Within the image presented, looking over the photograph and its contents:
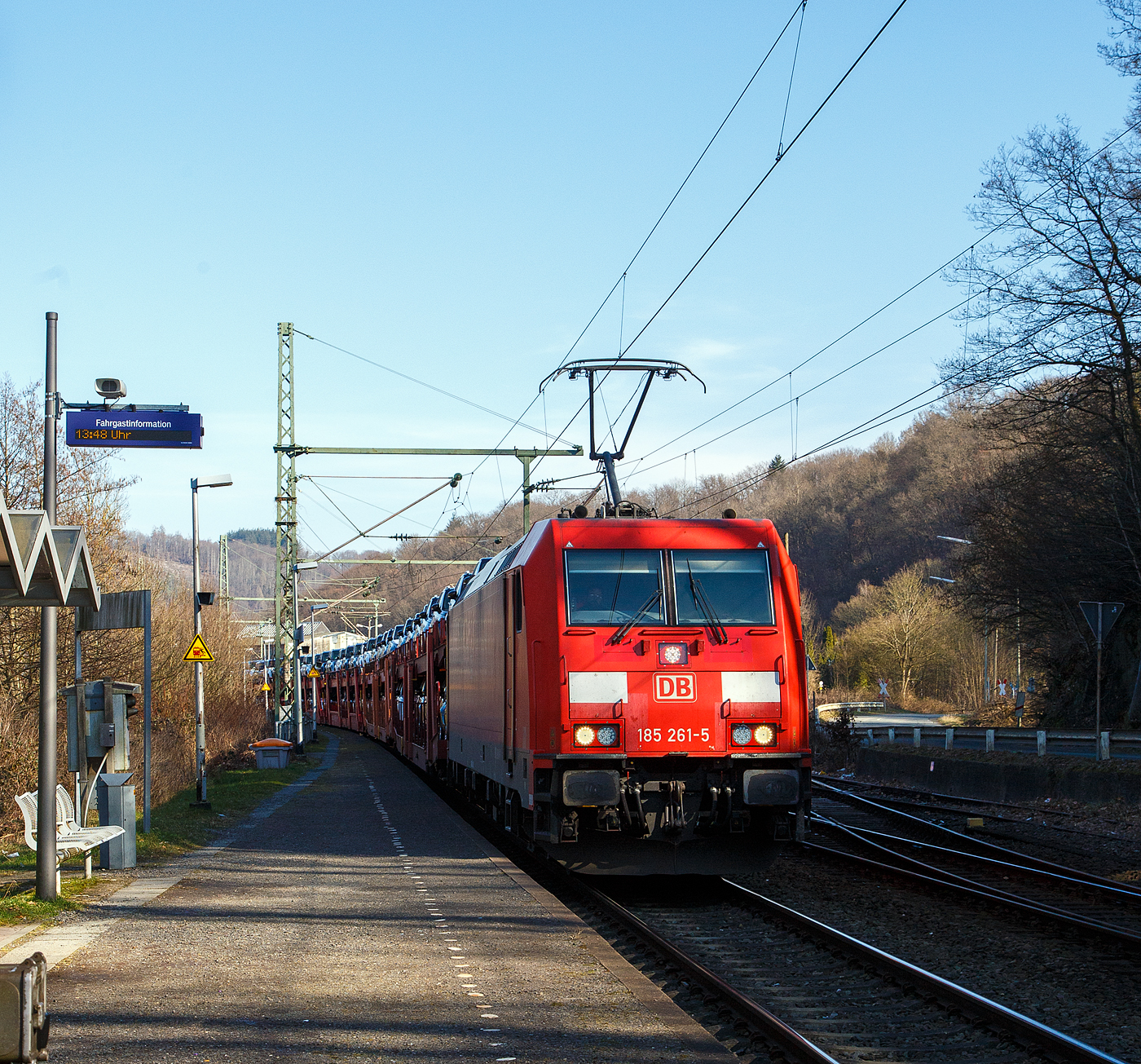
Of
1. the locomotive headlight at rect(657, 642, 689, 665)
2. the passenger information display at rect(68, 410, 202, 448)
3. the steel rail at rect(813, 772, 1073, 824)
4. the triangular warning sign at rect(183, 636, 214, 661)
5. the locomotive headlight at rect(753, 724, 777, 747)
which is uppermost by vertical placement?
the passenger information display at rect(68, 410, 202, 448)

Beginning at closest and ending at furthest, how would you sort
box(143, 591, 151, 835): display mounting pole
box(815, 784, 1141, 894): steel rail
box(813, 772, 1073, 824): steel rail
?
box(815, 784, 1141, 894): steel rail < box(143, 591, 151, 835): display mounting pole < box(813, 772, 1073, 824): steel rail

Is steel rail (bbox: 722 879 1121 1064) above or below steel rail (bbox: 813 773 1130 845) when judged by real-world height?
above

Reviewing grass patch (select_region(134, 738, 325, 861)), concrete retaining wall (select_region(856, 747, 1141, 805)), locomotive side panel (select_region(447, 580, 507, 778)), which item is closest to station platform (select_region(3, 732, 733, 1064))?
locomotive side panel (select_region(447, 580, 507, 778))

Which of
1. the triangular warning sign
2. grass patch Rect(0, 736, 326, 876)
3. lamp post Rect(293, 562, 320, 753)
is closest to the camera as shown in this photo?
grass patch Rect(0, 736, 326, 876)

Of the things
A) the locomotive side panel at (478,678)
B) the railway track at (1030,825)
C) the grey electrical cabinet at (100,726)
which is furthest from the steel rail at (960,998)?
the grey electrical cabinet at (100,726)

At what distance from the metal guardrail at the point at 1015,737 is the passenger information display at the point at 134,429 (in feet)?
48.1

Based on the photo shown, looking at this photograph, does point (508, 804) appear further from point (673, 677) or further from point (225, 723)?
point (225, 723)

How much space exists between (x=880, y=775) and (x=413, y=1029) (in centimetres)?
2385

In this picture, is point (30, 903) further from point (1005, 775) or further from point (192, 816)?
point (1005, 775)

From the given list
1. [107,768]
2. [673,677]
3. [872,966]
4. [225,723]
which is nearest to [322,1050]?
[872,966]

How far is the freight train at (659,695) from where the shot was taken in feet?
35.7

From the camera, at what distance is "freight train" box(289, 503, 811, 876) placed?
10867mm

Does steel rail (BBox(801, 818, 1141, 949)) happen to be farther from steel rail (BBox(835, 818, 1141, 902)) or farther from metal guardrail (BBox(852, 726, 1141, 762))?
metal guardrail (BBox(852, 726, 1141, 762))

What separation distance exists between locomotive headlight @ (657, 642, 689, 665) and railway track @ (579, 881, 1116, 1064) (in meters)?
2.13
